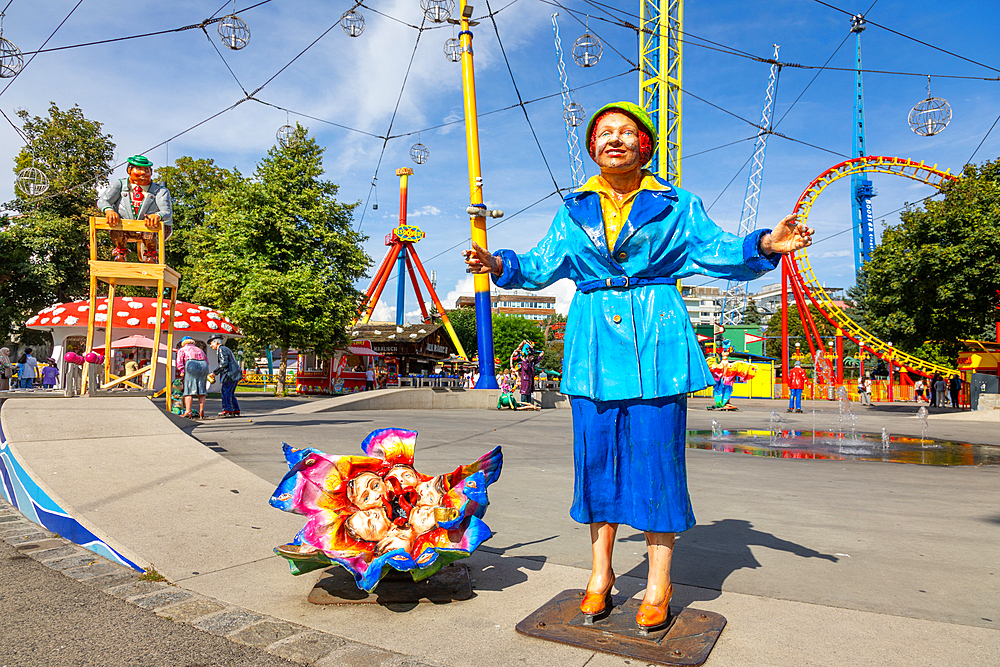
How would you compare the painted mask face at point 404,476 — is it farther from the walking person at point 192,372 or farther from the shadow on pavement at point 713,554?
the walking person at point 192,372

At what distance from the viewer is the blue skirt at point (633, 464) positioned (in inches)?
102

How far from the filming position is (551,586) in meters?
3.06

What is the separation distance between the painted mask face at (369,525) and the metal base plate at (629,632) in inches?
31.4

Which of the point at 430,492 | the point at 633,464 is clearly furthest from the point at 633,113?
the point at 430,492

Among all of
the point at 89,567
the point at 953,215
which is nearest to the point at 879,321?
the point at 953,215

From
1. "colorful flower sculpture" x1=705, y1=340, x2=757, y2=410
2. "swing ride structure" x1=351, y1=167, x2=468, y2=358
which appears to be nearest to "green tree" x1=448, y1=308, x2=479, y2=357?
"swing ride structure" x1=351, y1=167, x2=468, y2=358

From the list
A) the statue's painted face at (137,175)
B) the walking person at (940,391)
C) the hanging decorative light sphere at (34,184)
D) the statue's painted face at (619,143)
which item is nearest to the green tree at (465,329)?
the walking person at (940,391)

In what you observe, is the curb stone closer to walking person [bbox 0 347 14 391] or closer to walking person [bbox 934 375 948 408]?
walking person [bbox 0 347 14 391]

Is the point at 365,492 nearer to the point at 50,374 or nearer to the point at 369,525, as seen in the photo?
the point at 369,525

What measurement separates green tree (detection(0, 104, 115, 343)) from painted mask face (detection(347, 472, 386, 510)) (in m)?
28.5

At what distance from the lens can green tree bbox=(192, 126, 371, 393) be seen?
25.1 meters

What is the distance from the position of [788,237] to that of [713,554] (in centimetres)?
206

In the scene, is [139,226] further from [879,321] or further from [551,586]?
[879,321]

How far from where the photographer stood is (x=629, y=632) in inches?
97.1
